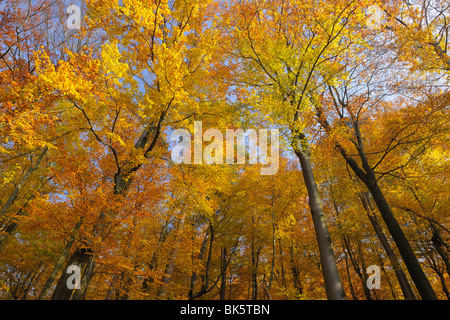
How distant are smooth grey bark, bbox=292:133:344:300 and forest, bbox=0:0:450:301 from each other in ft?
0.11

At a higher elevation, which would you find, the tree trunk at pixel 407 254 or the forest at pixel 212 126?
the forest at pixel 212 126

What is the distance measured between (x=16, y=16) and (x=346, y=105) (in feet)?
42.5

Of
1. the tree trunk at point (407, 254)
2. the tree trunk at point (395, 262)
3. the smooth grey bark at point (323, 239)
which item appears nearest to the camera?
the smooth grey bark at point (323, 239)

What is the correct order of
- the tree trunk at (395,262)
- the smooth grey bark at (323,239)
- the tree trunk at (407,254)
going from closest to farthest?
the smooth grey bark at (323,239) → the tree trunk at (407,254) → the tree trunk at (395,262)

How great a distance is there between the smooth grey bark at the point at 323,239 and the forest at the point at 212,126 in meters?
0.03

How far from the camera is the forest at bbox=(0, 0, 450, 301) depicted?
16.8 ft

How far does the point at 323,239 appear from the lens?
4781mm

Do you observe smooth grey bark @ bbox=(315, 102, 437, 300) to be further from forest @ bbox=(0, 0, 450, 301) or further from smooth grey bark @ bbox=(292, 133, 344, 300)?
smooth grey bark @ bbox=(292, 133, 344, 300)

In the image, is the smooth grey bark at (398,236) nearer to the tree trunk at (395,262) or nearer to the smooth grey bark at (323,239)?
the smooth grey bark at (323,239)

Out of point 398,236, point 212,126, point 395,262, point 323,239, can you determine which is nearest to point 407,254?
point 398,236

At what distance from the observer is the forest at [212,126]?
5117 millimetres

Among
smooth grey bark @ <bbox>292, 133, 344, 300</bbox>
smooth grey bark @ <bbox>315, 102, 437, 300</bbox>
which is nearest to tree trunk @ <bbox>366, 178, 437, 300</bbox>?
smooth grey bark @ <bbox>315, 102, 437, 300</bbox>

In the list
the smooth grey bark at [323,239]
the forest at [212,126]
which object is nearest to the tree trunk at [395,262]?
the forest at [212,126]
